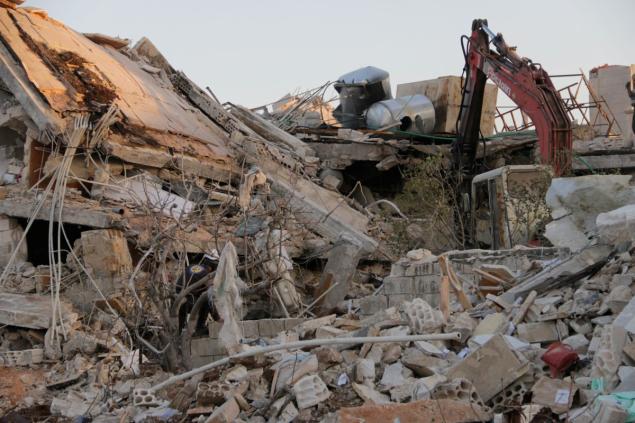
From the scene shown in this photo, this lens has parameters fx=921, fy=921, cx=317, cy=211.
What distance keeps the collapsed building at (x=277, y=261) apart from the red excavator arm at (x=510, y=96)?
28.8 inches

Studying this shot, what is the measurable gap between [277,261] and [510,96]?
658cm

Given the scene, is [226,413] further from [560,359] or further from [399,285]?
[399,285]

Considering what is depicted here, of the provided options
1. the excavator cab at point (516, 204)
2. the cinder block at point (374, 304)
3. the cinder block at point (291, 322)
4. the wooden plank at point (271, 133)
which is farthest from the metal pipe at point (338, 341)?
the wooden plank at point (271, 133)

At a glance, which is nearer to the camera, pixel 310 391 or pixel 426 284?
pixel 310 391

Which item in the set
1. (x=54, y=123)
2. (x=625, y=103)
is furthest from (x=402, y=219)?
(x=625, y=103)

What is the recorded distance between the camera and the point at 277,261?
10516 millimetres

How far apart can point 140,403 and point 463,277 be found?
144 inches

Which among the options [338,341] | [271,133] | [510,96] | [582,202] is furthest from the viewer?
[271,133]

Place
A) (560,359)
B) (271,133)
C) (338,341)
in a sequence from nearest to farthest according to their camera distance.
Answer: (560,359), (338,341), (271,133)

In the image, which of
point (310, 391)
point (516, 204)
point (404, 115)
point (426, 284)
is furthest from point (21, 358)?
point (404, 115)

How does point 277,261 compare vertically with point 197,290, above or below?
above

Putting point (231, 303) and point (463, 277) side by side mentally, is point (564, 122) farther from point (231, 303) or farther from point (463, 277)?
point (231, 303)

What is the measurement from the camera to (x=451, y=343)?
683 centimetres

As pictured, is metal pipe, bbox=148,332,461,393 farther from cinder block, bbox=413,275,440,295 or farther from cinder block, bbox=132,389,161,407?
cinder block, bbox=413,275,440,295
